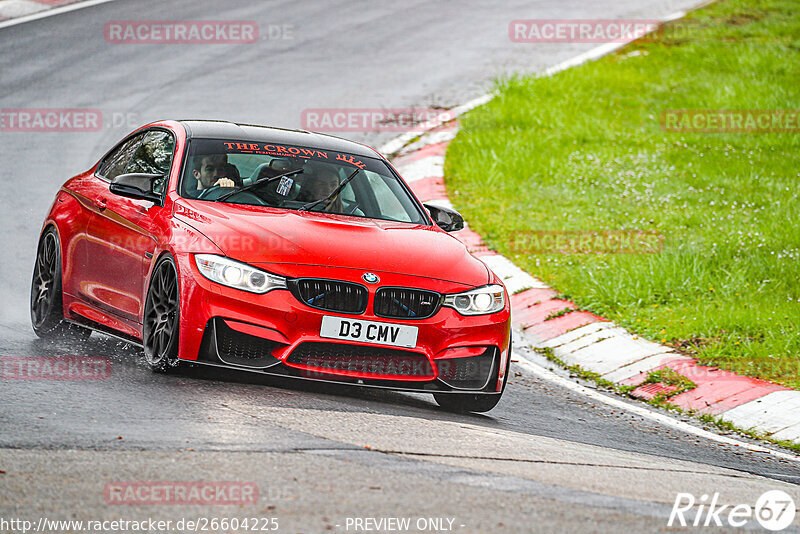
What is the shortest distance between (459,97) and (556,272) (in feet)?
26.5

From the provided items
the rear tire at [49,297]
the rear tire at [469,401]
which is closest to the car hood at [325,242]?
the rear tire at [469,401]

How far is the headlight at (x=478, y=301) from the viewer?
6422 mm

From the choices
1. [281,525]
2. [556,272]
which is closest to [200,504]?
[281,525]

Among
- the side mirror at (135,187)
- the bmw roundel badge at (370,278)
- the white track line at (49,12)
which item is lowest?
A: the bmw roundel badge at (370,278)

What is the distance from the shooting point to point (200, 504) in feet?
13.7

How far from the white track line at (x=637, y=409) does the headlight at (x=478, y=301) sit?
1744 millimetres

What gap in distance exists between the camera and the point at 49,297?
7949mm
